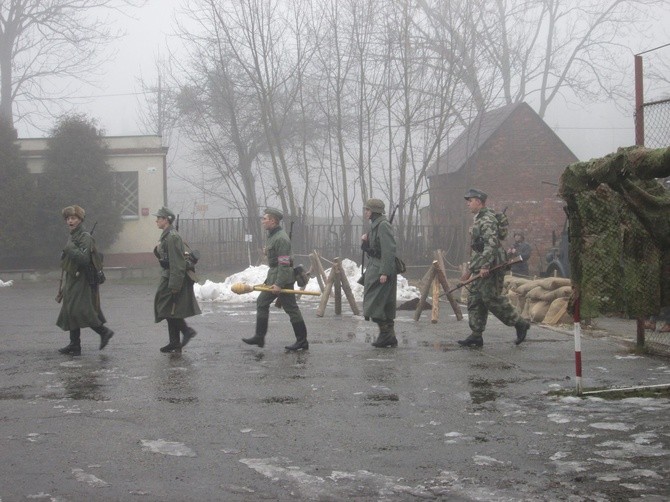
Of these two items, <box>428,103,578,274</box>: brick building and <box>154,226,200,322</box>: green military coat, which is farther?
<box>428,103,578,274</box>: brick building

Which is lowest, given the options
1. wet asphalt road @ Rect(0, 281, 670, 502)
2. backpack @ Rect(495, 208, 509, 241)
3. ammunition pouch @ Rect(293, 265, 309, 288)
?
wet asphalt road @ Rect(0, 281, 670, 502)

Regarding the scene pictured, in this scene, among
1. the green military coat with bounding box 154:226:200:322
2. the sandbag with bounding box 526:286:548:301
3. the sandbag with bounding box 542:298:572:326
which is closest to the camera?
the green military coat with bounding box 154:226:200:322

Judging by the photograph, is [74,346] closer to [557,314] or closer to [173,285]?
[173,285]

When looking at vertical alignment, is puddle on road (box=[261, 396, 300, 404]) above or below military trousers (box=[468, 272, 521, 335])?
below

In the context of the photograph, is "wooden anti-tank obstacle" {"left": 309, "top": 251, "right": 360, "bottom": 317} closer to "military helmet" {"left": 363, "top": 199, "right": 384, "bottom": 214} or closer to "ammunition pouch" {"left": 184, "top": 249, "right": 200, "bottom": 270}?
"military helmet" {"left": 363, "top": 199, "right": 384, "bottom": 214}

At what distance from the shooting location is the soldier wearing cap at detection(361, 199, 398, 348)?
36.8 ft

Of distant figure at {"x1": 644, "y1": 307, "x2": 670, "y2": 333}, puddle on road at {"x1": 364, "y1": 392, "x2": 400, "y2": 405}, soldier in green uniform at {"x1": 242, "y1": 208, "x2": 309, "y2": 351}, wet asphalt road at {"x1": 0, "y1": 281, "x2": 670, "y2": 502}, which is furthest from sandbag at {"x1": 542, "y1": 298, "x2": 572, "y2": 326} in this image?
puddle on road at {"x1": 364, "y1": 392, "x2": 400, "y2": 405}

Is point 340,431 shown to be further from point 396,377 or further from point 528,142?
point 528,142

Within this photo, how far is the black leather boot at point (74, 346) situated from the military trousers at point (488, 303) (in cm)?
448

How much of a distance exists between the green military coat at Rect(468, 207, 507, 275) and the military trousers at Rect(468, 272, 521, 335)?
144mm

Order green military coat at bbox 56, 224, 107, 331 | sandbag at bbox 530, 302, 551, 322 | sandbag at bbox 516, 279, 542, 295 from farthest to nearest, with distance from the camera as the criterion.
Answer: sandbag at bbox 516, 279, 542, 295 < sandbag at bbox 530, 302, 551, 322 < green military coat at bbox 56, 224, 107, 331

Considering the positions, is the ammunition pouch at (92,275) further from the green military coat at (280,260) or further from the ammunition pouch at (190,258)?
the green military coat at (280,260)

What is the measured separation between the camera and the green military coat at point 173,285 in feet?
35.7

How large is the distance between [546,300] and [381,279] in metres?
4.05
